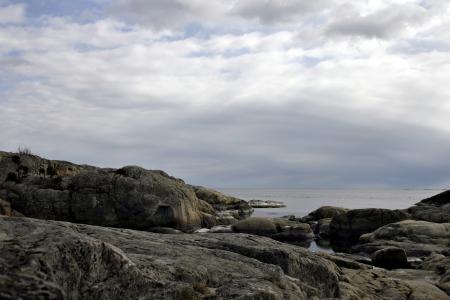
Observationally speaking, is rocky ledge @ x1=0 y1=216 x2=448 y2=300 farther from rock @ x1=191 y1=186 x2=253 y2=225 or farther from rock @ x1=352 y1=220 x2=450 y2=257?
rock @ x1=191 y1=186 x2=253 y2=225

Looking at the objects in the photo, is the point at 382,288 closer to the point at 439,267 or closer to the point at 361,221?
the point at 439,267

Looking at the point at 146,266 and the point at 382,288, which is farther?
the point at 382,288

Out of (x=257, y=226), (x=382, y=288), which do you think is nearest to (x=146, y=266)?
(x=382, y=288)

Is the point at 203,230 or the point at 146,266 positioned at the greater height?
the point at 146,266

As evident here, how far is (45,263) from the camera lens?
6523 millimetres

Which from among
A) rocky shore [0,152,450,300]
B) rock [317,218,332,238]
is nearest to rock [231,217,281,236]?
rocky shore [0,152,450,300]

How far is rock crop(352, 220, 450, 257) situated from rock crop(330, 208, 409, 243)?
10467mm

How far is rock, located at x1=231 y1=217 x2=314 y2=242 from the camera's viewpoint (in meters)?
46.1

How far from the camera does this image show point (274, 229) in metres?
46.5

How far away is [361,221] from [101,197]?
27.5 metres

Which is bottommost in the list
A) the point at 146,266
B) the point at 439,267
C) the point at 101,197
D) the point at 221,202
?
the point at 439,267

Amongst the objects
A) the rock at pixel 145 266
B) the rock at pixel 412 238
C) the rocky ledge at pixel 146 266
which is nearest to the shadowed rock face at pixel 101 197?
the rock at pixel 412 238

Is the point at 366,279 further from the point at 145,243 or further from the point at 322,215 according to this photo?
the point at 322,215

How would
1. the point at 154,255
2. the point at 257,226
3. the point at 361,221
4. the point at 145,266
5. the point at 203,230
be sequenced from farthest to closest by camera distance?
→ the point at 361,221 → the point at 257,226 → the point at 203,230 → the point at 154,255 → the point at 145,266
